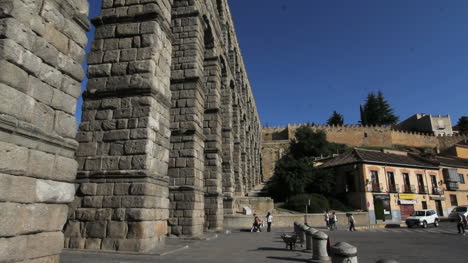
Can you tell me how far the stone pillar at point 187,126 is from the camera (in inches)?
338

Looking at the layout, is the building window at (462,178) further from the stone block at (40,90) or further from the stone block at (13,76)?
the stone block at (13,76)

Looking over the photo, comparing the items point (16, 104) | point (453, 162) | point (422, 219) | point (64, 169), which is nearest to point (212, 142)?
point (64, 169)

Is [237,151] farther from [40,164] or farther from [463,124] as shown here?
[463,124]

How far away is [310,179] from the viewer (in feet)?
90.5

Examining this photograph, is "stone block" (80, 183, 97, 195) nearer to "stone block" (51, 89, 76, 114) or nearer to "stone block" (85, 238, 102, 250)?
"stone block" (85, 238, 102, 250)

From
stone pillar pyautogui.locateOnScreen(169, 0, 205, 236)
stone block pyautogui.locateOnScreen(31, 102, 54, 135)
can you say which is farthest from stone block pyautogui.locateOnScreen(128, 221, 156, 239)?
stone pillar pyautogui.locateOnScreen(169, 0, 205, 236)

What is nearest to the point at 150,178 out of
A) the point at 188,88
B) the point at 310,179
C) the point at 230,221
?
the point at 188,88

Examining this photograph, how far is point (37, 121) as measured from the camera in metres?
3.20

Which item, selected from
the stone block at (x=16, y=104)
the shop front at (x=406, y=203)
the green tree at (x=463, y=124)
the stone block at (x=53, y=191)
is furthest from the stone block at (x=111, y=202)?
the green tree at (x=463, y=124)

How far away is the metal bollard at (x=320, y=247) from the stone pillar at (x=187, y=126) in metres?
3.77

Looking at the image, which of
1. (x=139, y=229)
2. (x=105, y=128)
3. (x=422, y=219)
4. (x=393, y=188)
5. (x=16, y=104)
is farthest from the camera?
(x=393, y=188)

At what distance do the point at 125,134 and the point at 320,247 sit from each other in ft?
15.4

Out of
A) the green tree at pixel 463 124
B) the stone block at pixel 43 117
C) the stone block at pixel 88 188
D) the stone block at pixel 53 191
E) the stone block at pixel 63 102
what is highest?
the green tree at pixel 463 124

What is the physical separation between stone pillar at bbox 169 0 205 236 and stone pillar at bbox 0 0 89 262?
5.11 meters
